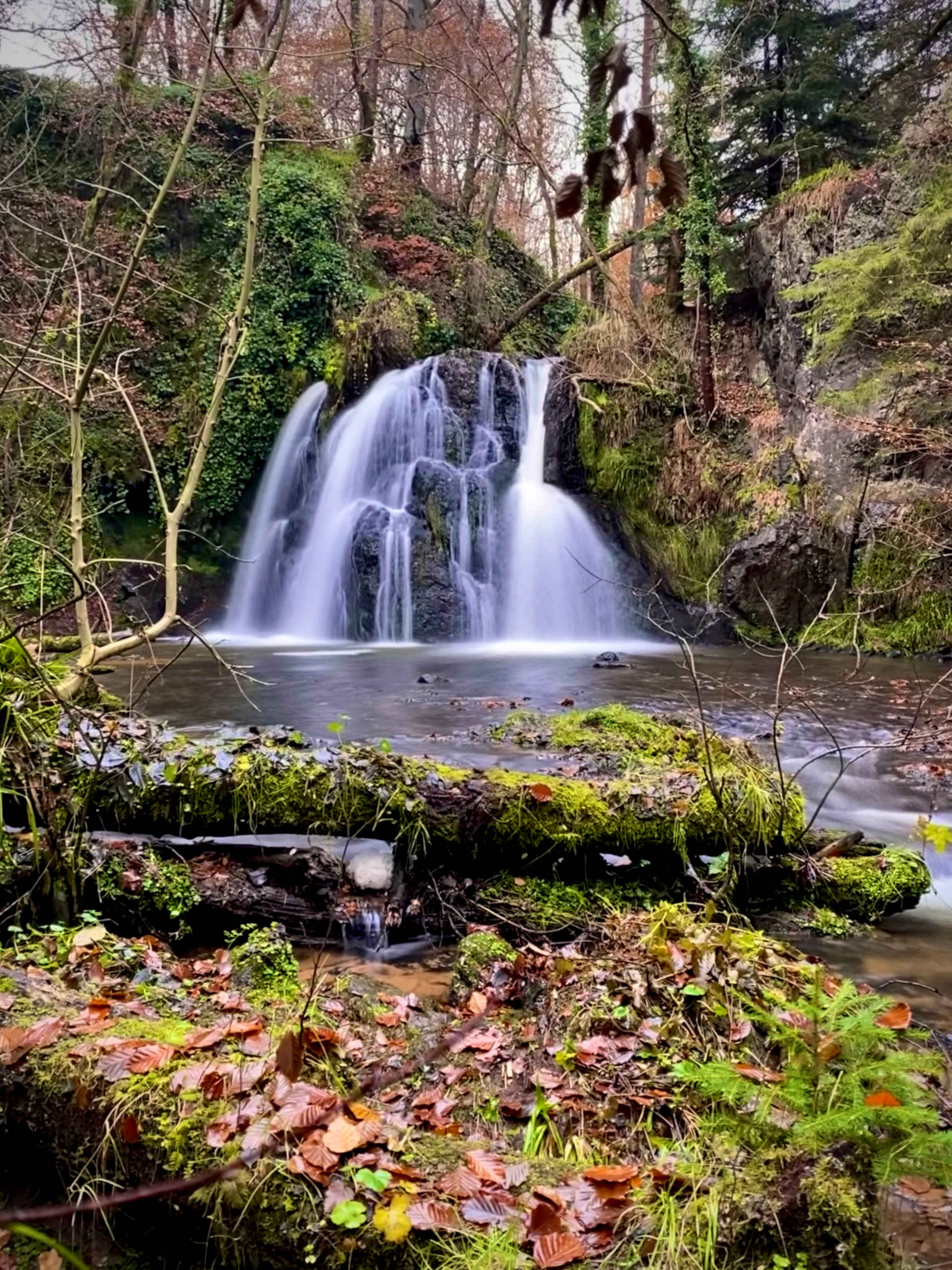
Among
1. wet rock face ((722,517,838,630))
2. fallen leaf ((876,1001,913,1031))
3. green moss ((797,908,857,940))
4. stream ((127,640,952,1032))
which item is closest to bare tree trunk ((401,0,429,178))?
wet rock face ((722,517,838,630))

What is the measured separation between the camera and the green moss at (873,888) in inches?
155

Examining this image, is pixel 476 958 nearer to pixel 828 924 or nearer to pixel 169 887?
pixel 169 887

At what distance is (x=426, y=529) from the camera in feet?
47.8

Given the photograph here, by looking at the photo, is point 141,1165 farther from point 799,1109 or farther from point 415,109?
point 415,109

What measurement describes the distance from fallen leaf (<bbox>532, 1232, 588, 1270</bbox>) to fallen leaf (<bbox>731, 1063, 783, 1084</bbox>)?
2.37 ft

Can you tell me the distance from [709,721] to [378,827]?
429cm

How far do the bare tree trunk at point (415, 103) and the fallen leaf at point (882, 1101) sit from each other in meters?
20.1

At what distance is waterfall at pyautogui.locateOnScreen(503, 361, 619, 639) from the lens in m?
14.5

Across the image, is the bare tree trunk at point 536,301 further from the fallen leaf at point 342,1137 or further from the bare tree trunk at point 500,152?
the fallen leaf at point 342,1137

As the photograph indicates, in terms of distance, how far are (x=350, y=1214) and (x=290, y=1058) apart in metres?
0.36

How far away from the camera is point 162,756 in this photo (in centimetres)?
380

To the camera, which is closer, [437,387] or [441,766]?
[441,766]

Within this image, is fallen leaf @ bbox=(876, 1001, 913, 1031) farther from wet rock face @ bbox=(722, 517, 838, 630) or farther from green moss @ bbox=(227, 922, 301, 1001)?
wet rock face @ bbox=(722, 517, 838, 630)

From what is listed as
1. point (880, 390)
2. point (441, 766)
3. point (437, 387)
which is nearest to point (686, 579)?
point (880, 390)
